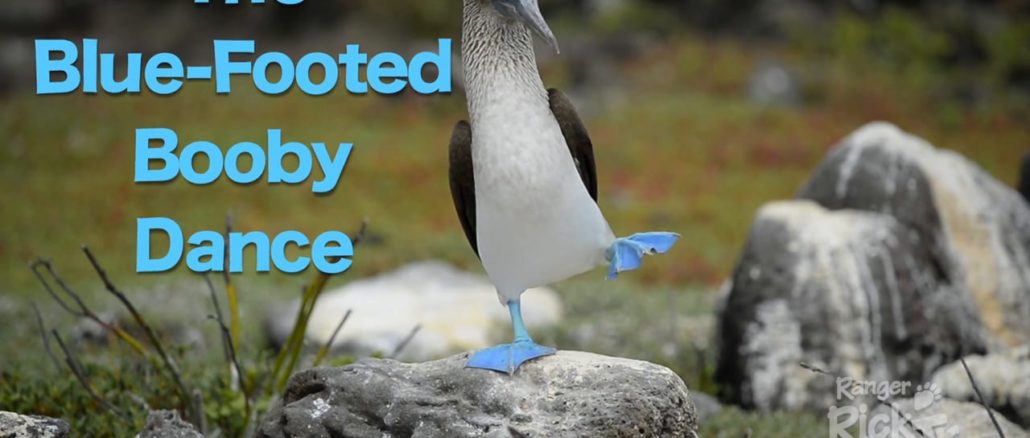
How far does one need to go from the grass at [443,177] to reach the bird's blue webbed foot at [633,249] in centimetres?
201

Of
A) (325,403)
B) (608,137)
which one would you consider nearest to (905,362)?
(325,403)

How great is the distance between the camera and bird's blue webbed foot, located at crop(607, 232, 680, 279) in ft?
11.8

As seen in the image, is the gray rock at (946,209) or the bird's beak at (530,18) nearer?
the bird's beak at (530,18)

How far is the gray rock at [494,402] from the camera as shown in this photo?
3.41m

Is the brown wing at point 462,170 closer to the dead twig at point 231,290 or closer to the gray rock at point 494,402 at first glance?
the gray rock at point 494,402

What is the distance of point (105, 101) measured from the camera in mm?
17266

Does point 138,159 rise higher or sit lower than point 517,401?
higher

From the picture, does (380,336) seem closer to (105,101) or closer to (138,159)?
(138,159)

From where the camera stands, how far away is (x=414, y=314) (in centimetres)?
848

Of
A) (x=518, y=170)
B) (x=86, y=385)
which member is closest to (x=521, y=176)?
(x=518, y=170)

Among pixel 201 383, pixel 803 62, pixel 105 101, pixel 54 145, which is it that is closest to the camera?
pixel 201 383

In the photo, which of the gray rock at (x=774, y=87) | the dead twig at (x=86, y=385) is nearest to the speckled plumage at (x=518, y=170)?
the dead twig at (x=86, y=385)

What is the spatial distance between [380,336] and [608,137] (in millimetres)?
8268

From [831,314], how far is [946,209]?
124cm
